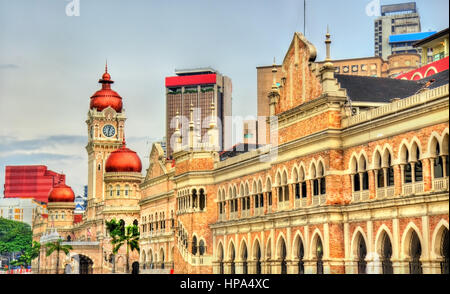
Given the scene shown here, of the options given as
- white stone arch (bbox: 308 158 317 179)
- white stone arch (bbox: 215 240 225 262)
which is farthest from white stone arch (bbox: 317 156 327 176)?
white stone arch (bbox: 215 240 225 262)

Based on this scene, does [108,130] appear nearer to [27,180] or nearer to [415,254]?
[27,180]

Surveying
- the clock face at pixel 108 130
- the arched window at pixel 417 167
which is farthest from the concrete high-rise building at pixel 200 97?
the arched window at pixel 417 167

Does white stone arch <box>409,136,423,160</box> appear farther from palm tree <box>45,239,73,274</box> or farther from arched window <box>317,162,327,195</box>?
palm tree <box>45,239,73,274</box>

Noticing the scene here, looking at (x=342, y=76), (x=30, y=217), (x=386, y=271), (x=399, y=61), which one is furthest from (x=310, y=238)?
(x=30, y=217)

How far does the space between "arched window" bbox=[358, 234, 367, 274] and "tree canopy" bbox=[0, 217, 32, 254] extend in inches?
4326

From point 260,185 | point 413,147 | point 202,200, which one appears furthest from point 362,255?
point 202,200

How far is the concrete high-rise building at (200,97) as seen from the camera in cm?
6575

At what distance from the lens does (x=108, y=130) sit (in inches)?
4892

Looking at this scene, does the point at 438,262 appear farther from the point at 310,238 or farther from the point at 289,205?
the point at 289,205

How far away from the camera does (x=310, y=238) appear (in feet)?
144

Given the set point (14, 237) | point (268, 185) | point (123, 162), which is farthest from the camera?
point (14, 237)

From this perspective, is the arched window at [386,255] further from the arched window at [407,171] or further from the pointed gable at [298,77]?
the pointed gable at [298,77]

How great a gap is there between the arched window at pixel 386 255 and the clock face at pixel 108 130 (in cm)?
8864

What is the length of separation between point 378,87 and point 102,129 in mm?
81726
